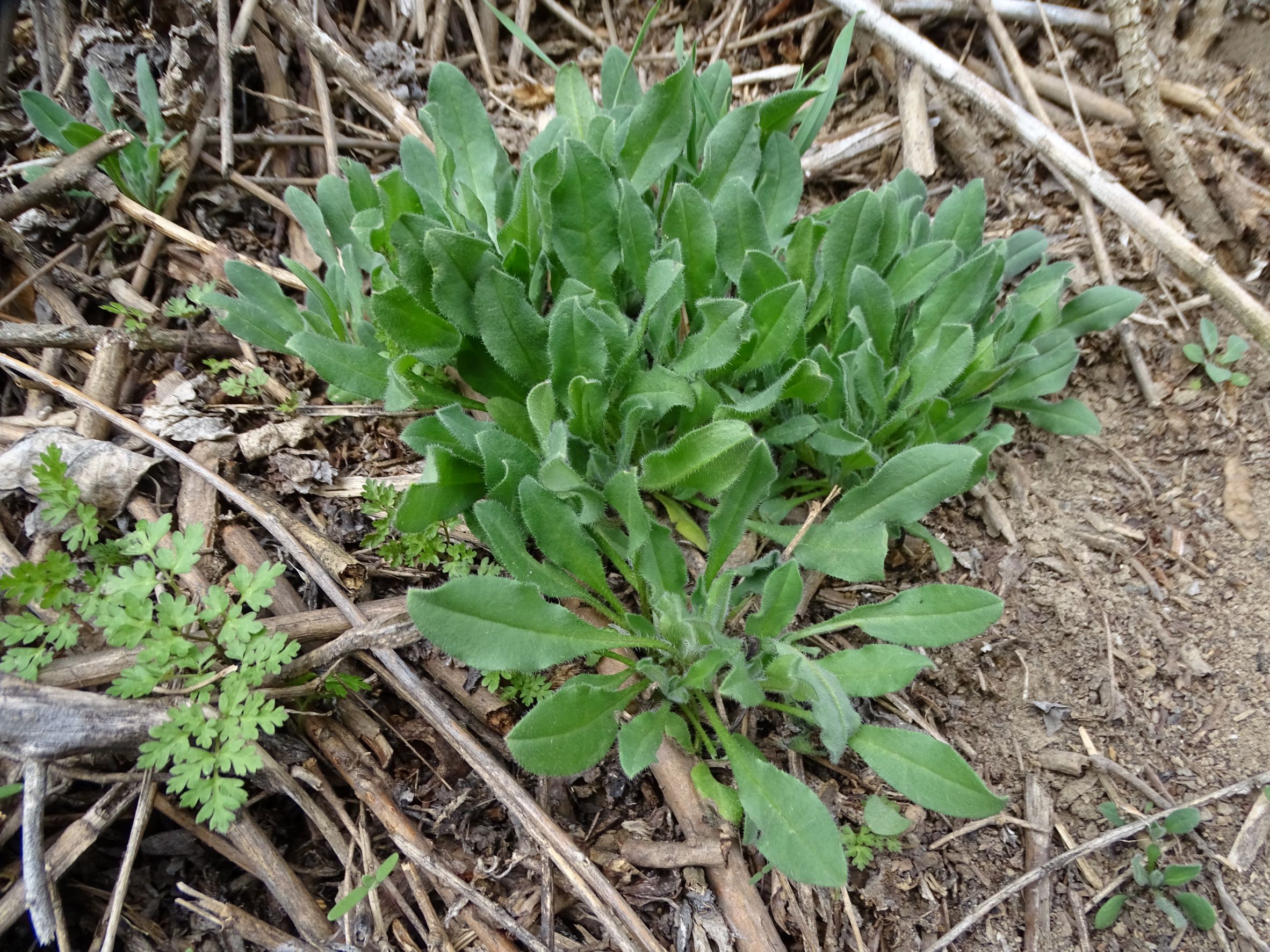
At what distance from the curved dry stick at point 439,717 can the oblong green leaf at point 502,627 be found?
0.63 ft

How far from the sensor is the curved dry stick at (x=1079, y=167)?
2070 mm

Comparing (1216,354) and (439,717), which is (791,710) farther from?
(1216,354)

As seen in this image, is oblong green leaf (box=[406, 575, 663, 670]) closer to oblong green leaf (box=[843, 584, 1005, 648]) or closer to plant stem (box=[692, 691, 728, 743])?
plant stem (box=[692, 691, 728, 743])

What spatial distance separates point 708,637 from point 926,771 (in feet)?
1.61

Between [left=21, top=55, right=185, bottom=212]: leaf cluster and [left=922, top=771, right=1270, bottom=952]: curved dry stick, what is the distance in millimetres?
2798

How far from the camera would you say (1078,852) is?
64.1 inches

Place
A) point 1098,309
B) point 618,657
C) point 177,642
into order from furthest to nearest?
point 1098,309 → point 618,657 → point 177,642

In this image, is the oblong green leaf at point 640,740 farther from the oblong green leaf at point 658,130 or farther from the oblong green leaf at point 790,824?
the oblong green leaf at point 658,130

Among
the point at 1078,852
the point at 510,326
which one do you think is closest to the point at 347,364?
the point at 510,326

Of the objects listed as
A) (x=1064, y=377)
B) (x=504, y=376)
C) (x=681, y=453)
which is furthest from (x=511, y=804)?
(x=1064, y=377)

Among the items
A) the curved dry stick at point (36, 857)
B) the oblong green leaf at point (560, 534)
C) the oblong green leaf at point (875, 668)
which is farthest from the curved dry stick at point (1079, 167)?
A: the curved dry stick at point (36, 857)

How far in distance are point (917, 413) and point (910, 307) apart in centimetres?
33

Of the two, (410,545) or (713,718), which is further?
(410,545)

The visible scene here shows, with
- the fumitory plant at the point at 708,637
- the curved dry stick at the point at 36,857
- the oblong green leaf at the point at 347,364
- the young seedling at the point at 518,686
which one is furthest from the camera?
the oblong green leaf at the point at 347,364
